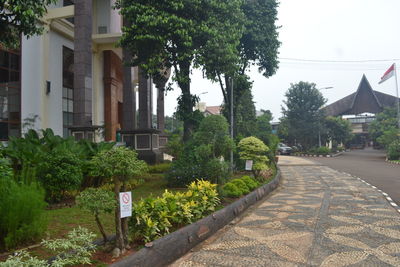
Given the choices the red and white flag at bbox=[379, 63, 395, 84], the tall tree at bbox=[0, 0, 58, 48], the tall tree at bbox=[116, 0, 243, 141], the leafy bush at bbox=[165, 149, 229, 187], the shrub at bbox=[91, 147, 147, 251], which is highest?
the red and white flag at bbox=[379, 63, 395, 84]

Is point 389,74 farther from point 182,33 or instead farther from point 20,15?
point 20,15

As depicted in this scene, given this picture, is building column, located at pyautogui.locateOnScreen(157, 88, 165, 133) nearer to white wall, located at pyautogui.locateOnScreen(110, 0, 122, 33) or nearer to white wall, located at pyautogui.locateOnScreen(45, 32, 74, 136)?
→ white wall, located at pyautogui.locateOnScreen(110, 0, 122, 33)

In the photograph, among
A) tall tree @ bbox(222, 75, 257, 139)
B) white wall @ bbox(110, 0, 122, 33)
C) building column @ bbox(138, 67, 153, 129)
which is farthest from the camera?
→ white wall @ bbox(110, 0, 122, 33)

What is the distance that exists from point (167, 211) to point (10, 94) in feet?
48.9

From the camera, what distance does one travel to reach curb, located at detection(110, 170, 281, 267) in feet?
12.9

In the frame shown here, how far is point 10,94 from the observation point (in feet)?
53.6

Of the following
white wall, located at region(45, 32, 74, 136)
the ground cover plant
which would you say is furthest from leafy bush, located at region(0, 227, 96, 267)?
white wall, located at region(45, 32, 74, 136)

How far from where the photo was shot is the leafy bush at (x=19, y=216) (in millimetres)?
4148

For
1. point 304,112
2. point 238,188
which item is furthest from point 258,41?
point 304,112

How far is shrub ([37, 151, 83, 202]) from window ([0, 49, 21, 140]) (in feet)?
34.2

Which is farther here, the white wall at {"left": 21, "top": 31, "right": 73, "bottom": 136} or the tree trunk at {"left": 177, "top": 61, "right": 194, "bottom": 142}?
the white wall at {"left": 21, "top": 31, "right": 73, "bottom": 136}

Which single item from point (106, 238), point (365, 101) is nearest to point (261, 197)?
point (106, 238)

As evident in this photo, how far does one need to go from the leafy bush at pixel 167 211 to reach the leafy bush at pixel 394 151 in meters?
26.6

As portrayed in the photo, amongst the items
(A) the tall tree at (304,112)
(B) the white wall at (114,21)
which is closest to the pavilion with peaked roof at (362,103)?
(A) the tall tree at (304,112)
